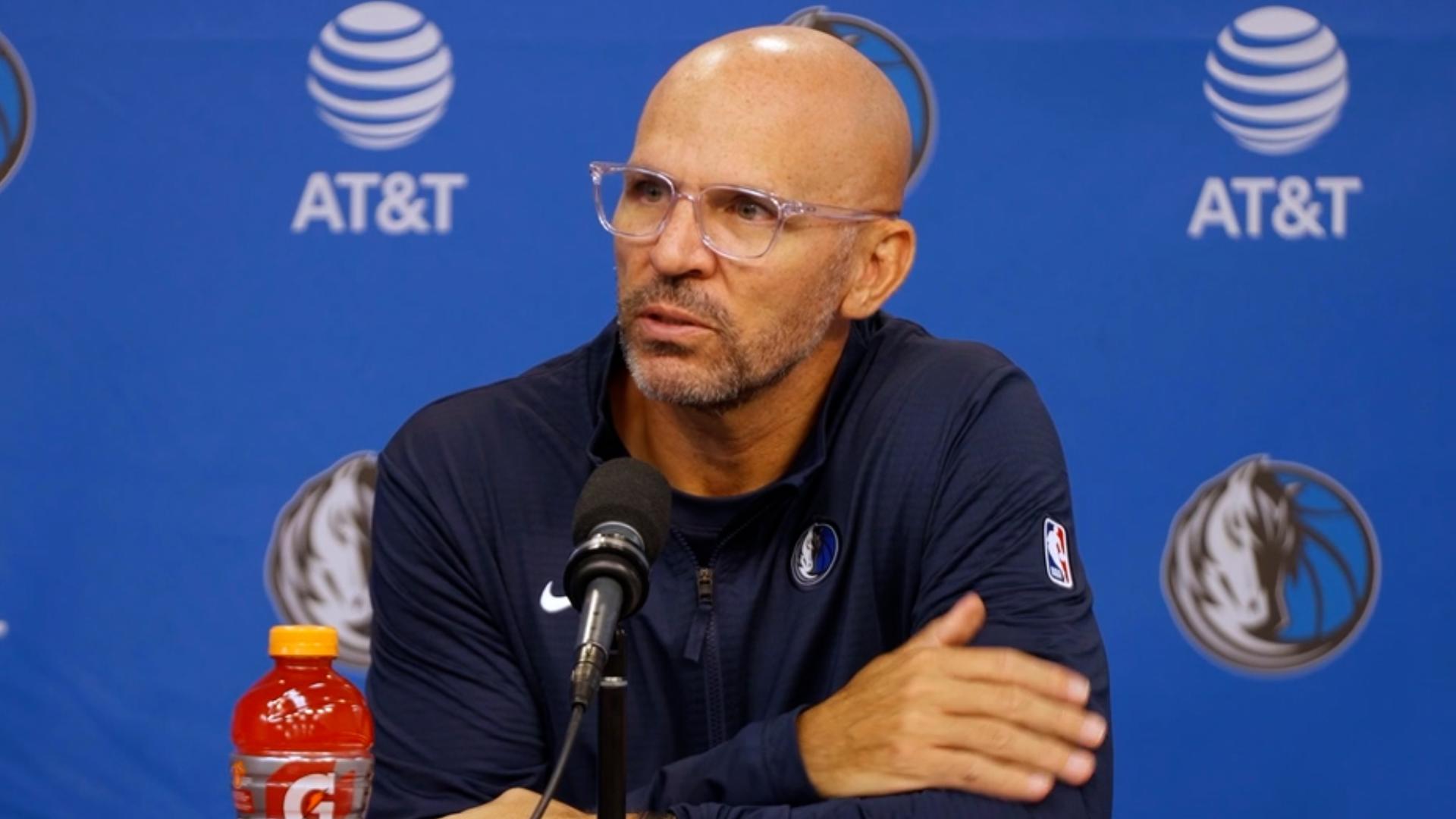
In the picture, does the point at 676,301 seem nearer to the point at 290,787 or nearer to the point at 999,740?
the point at 999,740

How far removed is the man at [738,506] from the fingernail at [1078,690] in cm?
1

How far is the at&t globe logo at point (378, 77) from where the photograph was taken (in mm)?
2807

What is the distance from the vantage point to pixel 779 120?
2172 mm

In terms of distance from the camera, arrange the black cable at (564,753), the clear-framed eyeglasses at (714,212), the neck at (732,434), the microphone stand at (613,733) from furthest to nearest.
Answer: the neck at (732,434), the clear-framed eyeglasses at (714,212), the microphone stand at (613,733), the black cable at (564,753)

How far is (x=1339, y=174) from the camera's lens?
281 centimetres

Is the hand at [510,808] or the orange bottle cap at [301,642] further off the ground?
the orange bottle cap at [301,642]

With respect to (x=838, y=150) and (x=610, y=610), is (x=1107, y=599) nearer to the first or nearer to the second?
(x=838, y=150)

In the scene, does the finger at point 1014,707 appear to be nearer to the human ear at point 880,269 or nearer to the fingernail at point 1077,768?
the fingernail at point 1077,768

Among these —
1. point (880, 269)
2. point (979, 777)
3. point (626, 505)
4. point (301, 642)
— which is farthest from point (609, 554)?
point (880, 269)

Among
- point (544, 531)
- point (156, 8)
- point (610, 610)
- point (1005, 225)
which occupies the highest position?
point (156, 8)

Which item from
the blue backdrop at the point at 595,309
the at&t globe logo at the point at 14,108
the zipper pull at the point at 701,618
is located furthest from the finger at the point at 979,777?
the at&t globe logo at the point at 14,108

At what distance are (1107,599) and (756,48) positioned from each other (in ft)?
3.29

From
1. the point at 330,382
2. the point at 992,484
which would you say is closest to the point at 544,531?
the point at 992,484

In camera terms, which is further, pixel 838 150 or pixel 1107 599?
pixel 1107 599
